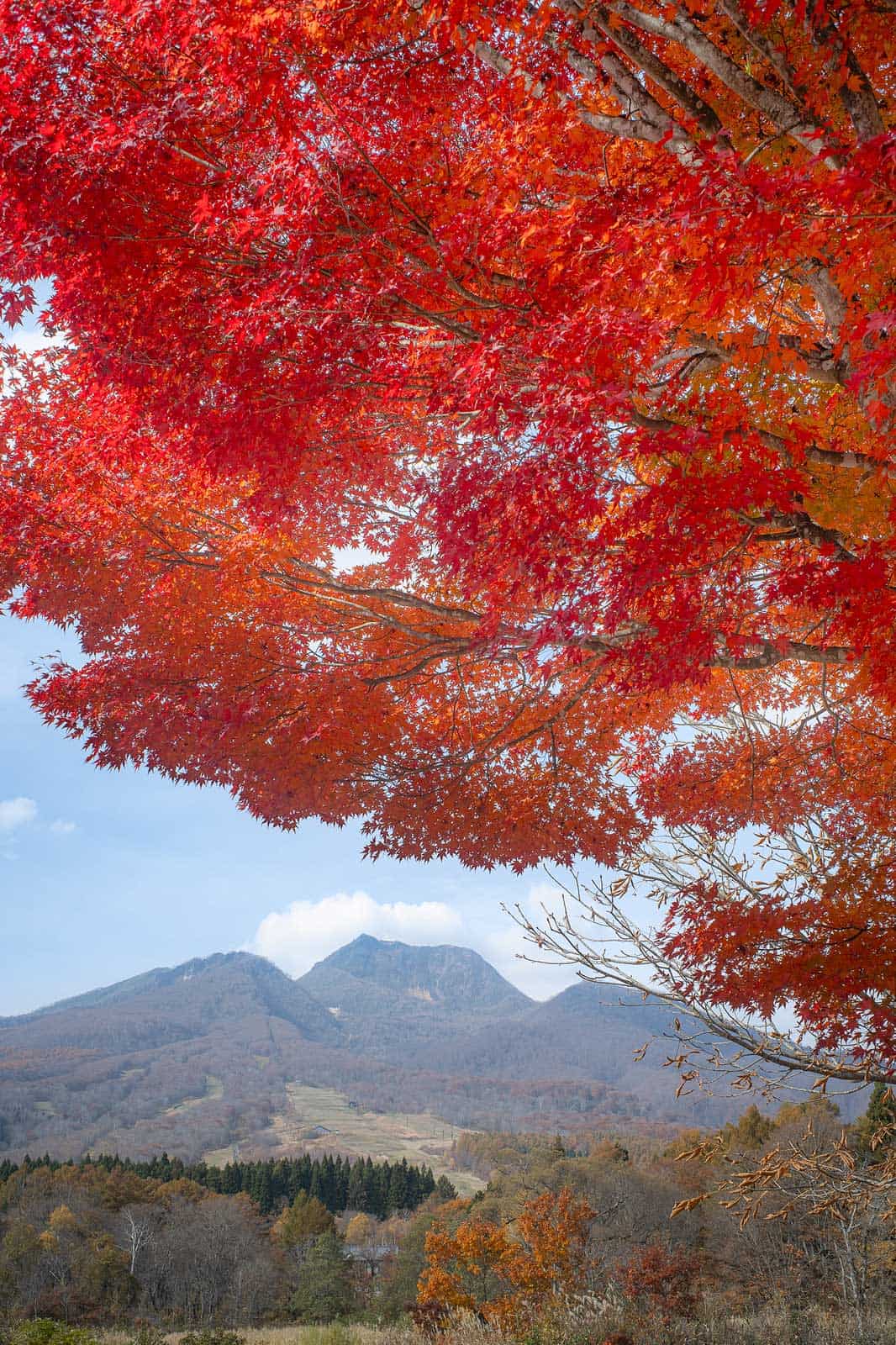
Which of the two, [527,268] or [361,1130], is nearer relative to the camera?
[527,268]

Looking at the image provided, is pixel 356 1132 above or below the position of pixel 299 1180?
below

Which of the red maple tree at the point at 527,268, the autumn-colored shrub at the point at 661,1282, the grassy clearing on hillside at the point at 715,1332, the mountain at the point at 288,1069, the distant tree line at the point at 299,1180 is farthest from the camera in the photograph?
the mountain at the point at 288,1069

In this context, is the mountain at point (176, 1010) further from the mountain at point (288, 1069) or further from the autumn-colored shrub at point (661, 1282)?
the autumn-colored shrub at point (661, 1282)

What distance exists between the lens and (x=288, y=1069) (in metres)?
99.6

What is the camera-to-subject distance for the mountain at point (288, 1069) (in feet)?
231

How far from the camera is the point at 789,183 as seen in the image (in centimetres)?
306

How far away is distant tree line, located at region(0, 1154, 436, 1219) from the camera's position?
42.1 meters

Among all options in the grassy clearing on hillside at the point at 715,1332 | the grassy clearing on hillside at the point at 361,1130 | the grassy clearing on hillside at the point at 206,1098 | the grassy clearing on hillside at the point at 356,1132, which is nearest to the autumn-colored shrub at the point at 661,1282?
the grassy clearing on hillside at the point at 715,1332

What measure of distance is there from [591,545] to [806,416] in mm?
1753

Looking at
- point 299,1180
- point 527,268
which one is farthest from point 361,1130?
point 527,268

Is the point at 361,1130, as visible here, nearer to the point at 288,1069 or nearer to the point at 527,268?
the point at 288,1069

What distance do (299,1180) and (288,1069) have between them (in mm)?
59827

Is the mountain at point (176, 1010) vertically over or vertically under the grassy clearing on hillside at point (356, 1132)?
over

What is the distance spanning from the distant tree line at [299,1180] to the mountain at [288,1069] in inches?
592
